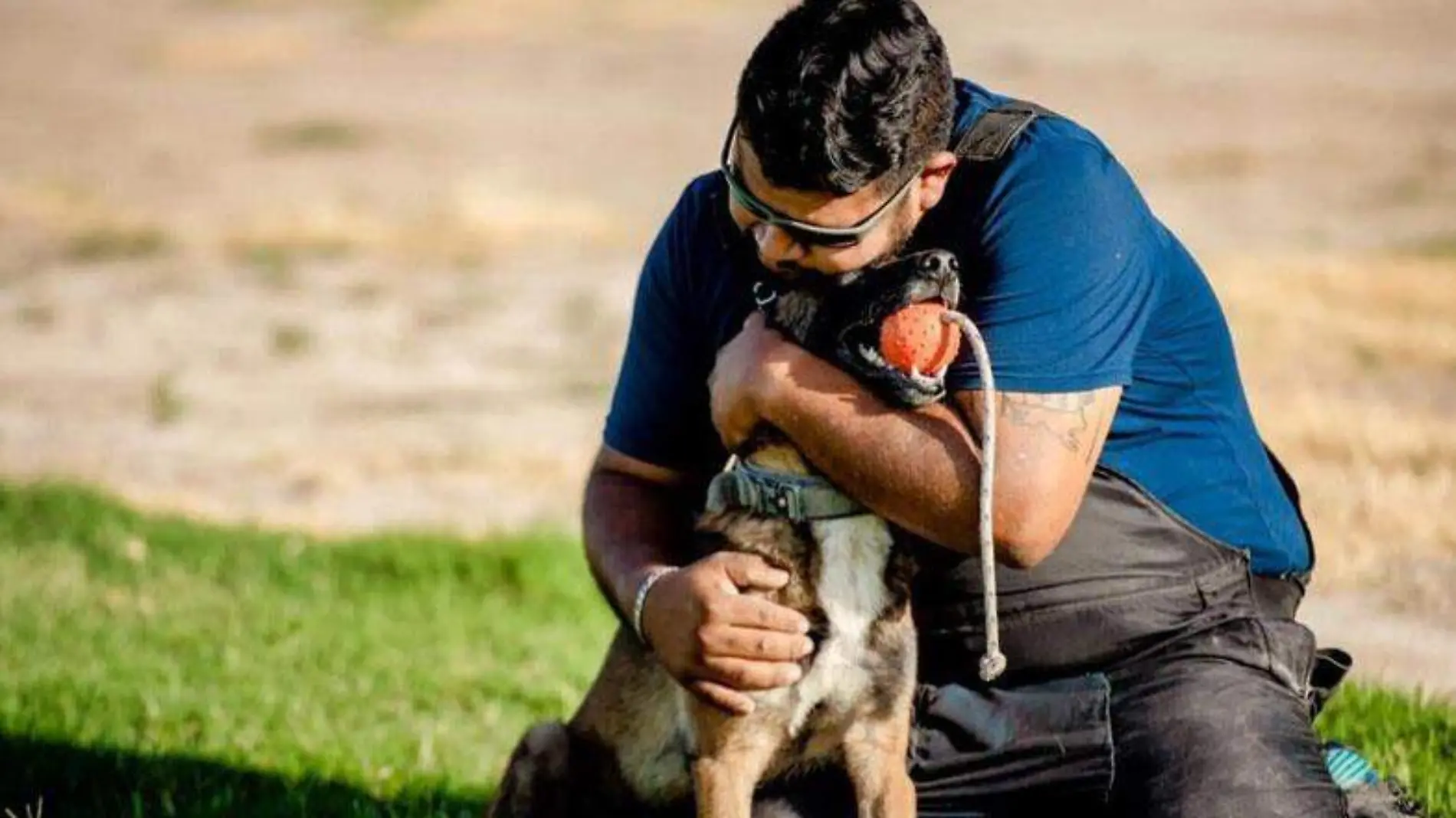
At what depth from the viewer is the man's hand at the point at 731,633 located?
4211mm

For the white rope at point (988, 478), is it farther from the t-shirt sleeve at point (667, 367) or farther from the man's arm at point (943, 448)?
the t-shirt sleeve at point (667, 367)

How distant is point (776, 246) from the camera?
4191mm

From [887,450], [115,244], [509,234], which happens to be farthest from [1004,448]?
[115,244]

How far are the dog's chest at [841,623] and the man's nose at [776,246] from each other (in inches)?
21.7

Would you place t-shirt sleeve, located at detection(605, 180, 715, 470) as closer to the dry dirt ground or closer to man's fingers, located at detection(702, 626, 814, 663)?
man's fingers, located at detection(702, 626, 814, 663)

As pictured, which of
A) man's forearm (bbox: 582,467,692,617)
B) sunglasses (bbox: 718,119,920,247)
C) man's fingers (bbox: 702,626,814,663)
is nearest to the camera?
sunglasses (bbox: 718,119,920,247)

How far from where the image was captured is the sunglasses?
4094 mm

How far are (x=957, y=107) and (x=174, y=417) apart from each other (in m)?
9.31

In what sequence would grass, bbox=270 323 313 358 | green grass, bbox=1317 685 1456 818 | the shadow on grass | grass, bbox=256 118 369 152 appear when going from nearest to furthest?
green grass, bbox=1317 685 1456 818 → the shadow on grass → grass, bbox=270 323 313 358 → grass, bbox=256 118 369 152

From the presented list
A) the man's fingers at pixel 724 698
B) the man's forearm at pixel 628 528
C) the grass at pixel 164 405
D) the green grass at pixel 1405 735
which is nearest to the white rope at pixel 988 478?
the man's fingers at pixel 724 698

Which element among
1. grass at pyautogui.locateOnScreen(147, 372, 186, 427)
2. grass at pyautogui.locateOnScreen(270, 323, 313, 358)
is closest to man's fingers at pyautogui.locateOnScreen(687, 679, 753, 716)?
grass at pyautogui.locateOnScreen(147, 372, 186, 427)

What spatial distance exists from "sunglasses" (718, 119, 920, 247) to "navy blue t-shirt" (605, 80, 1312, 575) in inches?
9.0

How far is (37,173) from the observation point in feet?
75.6

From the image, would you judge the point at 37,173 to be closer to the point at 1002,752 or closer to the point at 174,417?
the point at 174,417
